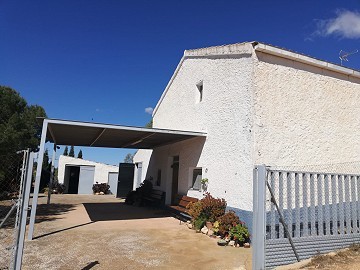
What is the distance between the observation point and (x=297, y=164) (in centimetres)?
872

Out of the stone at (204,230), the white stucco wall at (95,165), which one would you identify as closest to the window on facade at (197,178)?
the stone at (204,230)

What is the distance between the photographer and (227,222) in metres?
8.11

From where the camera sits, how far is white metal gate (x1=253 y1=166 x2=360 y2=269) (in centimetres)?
537

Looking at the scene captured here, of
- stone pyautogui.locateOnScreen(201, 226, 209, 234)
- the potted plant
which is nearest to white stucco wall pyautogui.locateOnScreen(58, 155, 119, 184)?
the potted plant

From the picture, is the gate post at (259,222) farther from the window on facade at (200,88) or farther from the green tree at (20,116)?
the green tree at (20,116)

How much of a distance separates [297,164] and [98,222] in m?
7.17

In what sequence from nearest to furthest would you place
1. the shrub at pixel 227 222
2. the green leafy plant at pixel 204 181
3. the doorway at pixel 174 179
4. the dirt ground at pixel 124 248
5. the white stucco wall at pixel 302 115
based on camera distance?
the dirt ground at pixel 124 248
the shrub at pixel 227 222
the white stucco wall at pixel 302 115
the green leafy plant at pixel 204 181
the doorway at pixel 174 179

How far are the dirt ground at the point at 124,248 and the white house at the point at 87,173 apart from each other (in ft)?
59.0

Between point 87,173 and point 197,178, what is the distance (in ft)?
62.7

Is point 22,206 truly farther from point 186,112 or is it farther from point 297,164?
point 186,112

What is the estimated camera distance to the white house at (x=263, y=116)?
27.6 ft

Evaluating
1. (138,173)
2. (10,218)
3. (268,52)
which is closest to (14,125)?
(10,218)

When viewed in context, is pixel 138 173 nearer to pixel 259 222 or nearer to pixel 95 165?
pixel 95 165

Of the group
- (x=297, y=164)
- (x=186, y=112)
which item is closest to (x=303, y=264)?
(x=297, y=164)
